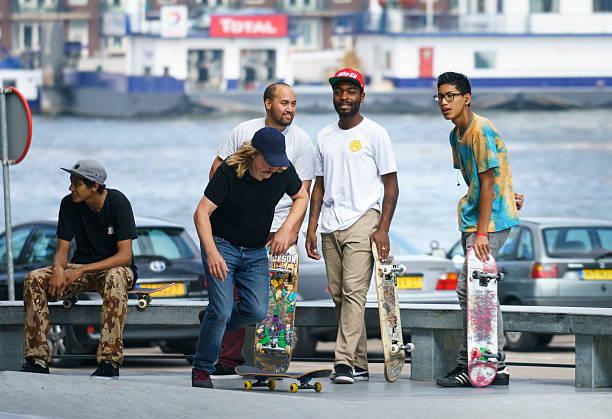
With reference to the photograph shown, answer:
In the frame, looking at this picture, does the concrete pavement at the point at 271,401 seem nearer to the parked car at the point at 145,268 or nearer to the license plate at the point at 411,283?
the parked car at the point at 145,268

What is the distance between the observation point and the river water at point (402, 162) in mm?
47500

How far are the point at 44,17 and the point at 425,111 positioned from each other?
167 ft

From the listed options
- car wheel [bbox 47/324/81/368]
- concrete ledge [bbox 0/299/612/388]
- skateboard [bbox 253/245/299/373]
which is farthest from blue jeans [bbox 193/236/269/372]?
car wheel [bbox 47/324/81/368]

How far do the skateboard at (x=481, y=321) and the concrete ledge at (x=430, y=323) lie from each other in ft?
1.27

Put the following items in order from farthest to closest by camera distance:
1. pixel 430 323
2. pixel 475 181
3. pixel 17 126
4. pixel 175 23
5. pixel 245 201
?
1. pixel 175 23
2. pixel 17 126
3. pixel 430 323
4. pixel 475 181
5. pixel 245 201

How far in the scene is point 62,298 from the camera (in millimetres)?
8227

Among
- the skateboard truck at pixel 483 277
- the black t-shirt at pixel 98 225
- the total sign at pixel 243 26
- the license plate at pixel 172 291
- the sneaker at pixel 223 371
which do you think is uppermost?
the total sign at pixel 243 26

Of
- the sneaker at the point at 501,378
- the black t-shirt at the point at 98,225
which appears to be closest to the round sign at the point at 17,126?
the black t-shirt at the point at 98,225

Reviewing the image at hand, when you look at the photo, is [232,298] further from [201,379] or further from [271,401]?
[271,401]

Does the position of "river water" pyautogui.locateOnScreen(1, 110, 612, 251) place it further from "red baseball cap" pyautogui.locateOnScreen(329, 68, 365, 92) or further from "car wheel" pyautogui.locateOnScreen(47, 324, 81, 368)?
"red baseball cap" pyautogui.locateOnScreen(329, 68, 365, 92)

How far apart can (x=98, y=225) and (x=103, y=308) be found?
0.61 m

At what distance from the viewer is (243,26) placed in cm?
10950

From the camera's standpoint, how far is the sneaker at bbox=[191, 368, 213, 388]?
7.22 meters

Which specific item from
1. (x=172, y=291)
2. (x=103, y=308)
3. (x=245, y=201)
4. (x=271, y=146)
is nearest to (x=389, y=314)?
(x=245, y=201)
